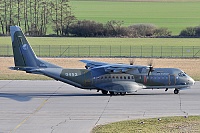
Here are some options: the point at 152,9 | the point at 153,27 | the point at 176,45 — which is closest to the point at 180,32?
the point at 153,27

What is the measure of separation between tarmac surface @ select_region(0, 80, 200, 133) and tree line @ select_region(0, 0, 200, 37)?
7179cm

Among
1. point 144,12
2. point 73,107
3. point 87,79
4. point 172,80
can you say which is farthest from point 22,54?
point 144,12

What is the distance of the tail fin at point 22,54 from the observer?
48750 mm

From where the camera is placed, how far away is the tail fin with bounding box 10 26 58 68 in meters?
48.8

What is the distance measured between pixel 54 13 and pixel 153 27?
28936mm

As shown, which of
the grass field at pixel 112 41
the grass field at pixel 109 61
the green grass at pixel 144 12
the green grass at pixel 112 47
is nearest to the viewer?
the grass field at pixel 109 61

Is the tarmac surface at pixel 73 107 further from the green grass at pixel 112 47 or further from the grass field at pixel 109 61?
the green grass at pixel 112 47

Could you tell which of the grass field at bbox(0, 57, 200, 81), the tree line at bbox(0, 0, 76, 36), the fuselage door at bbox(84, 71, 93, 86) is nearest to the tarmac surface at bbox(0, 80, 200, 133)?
the fuselage door at bbox(84, 71, 93, 86)

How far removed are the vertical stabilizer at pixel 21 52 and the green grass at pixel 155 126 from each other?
13836mm

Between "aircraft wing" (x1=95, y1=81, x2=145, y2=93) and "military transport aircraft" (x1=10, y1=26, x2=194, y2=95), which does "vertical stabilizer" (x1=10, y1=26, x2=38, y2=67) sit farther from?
"aircraft wing" (x1=95, y1=81, x2=145, y2=93)

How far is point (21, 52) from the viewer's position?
49000 millimetres

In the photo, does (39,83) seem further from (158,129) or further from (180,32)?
(180,32)

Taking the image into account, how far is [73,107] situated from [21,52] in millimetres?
8124

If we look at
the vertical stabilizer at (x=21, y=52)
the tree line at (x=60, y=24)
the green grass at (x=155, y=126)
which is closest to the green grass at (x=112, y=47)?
the tree line at (x=60, y=24)
